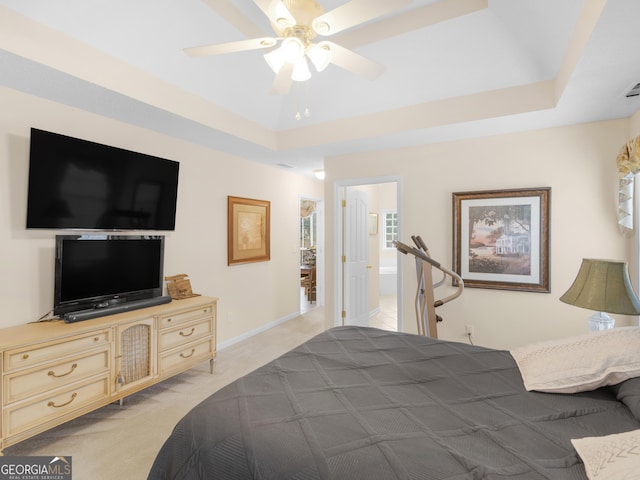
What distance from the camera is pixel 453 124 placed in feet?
10.1

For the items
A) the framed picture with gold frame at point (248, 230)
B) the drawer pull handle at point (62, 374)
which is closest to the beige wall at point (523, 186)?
the framed picture with gold frame at point (248, 230)

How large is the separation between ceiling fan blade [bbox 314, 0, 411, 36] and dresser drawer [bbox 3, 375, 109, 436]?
275 cm

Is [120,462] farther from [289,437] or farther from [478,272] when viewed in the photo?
[478,272]

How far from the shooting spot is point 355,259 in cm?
454

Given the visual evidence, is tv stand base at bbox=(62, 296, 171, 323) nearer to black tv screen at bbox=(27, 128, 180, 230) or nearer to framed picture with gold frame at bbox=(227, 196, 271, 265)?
black tv screen at bbox=(27, 128, 180, 230)

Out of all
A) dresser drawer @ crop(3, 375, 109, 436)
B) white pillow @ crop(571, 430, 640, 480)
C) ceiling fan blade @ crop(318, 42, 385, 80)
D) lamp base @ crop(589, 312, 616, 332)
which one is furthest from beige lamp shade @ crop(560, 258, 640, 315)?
dresser drawer @ crop(3, 375, 109, 436)

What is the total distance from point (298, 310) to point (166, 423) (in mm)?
3269

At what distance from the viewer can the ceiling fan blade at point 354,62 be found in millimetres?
1796

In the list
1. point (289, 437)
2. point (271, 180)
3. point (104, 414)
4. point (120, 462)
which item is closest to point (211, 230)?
point (271, 180)

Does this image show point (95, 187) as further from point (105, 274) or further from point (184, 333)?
point (184, 333)

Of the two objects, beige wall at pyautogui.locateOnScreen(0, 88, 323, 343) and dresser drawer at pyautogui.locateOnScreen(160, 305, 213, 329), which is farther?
dresser drawer at pyautogui.locateOnScreen(160, 305, 213, 329)

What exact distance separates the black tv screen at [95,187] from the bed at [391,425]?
2.05m

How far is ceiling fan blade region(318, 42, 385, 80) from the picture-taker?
1.80 meters

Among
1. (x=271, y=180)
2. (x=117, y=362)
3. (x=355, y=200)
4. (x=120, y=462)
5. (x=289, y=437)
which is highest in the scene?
(x=271, y=180)
